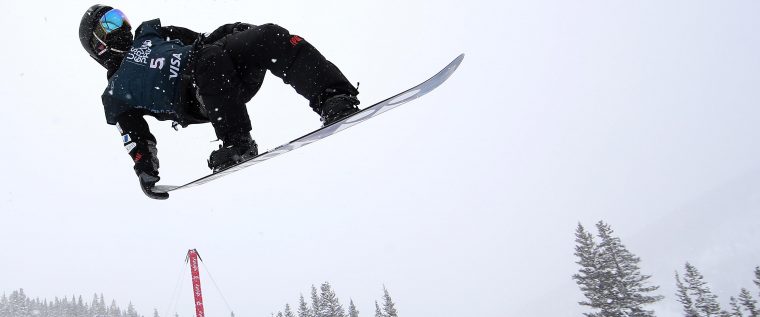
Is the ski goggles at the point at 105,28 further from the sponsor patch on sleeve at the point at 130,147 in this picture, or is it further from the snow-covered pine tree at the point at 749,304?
the snow-covered pine tree at the point at 749,304

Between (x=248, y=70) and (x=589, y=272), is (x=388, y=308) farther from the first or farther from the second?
(x=248, y=70)

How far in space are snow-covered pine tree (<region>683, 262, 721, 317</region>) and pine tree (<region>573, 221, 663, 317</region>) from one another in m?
6.99

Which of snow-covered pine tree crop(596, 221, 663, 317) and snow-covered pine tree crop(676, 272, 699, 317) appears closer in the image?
snow-covered pine tree crop(596, 221, 663, 317)

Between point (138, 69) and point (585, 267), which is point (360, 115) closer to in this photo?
point (138, 69)

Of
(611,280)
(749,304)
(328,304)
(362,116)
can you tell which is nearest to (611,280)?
(611,280)

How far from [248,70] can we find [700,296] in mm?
32149

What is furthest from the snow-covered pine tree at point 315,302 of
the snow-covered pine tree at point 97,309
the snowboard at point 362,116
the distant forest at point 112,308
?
the snow-covered pine tree at point 97,309

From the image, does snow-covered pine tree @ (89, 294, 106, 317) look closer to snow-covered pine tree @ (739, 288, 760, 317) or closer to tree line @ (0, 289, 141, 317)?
tree line @ (0, 289, 141, 317)

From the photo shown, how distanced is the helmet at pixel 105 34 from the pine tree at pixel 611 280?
2276 centimetres

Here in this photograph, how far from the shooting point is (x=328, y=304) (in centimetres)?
2834

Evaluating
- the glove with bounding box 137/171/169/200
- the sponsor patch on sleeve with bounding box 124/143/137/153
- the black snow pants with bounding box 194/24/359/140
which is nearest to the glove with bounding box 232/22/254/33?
the black snow pants with bounding box 194/24/359/140

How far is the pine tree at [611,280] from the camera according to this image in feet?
71.8

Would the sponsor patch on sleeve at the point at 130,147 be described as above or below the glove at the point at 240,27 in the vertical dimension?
below

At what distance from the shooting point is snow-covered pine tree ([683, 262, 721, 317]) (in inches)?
1073
